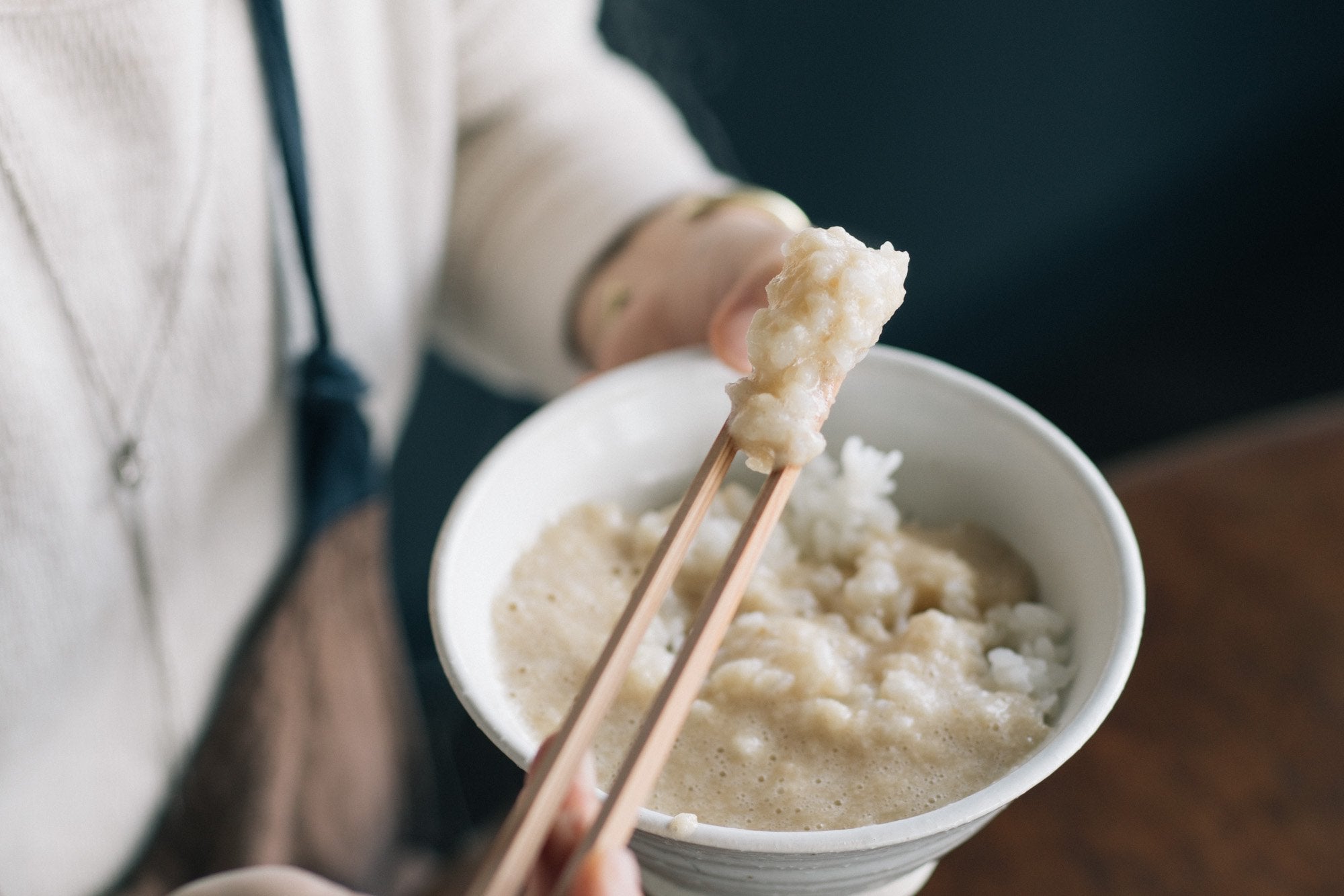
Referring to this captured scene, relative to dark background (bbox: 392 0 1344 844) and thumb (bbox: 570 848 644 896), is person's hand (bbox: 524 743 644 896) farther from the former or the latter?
dark background (bbox: 392 0 1344 844)

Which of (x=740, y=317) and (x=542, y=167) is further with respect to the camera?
(x=542, y=167)

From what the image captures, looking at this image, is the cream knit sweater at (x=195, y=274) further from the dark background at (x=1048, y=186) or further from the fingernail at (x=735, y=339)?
the dark background at (x=1048, y=186)

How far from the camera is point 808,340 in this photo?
2.52 ft

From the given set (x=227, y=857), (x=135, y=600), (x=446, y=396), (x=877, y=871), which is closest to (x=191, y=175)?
(x=135, y=600)

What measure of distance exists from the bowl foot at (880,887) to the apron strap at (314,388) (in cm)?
59

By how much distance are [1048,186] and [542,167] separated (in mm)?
1690

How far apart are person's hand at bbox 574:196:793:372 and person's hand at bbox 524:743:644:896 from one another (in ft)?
1.41

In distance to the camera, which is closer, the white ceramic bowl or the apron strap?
the white ceramic bowl

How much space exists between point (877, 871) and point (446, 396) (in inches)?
62.1

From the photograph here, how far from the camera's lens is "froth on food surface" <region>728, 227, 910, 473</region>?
0.77 m

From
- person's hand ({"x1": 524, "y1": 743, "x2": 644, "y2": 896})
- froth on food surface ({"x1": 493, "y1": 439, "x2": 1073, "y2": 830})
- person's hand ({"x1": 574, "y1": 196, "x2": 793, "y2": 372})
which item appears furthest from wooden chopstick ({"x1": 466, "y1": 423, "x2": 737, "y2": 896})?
person's hand ({"x1": 574, "y1": 196, "x2": 793, "y2": 372})

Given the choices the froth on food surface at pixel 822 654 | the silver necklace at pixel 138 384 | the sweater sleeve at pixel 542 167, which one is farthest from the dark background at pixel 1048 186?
the froth on food surface at pixel 822 654

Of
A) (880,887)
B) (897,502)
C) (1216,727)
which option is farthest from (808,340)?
(1216,727)

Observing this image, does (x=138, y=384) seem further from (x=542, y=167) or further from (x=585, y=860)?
(x=585, y=860)
